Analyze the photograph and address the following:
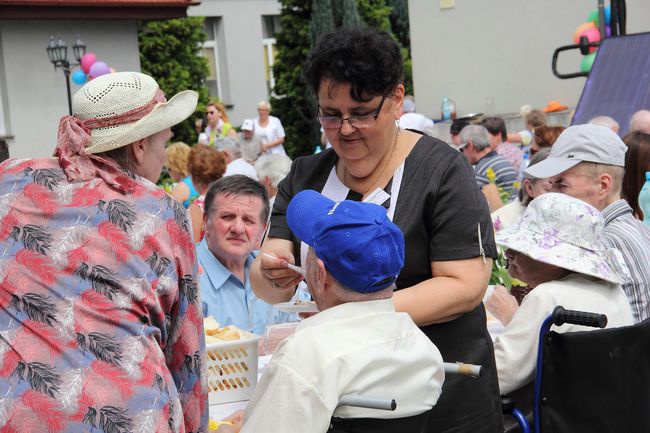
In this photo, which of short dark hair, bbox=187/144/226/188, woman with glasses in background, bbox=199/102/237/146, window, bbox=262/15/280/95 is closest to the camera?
short dark hair, bbox=187/144/226/188

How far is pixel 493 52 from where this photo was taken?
706 inches

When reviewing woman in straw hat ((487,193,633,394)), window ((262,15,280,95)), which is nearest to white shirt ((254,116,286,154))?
window ((262,15,280,95))

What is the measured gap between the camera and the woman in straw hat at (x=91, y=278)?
2.25m

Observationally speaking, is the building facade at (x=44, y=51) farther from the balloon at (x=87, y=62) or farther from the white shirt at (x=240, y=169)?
the white shirt at (x=240, y=169)

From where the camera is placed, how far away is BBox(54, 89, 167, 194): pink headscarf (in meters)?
2.38

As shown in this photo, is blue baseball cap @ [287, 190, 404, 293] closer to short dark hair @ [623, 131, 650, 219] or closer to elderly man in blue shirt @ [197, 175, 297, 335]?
elderly man in blue shirt @ [197, 175, 297, 335]

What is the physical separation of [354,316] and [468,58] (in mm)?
16651

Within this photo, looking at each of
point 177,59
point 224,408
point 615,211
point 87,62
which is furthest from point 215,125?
point 224,408

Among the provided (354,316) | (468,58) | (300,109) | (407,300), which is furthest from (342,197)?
(300,109)

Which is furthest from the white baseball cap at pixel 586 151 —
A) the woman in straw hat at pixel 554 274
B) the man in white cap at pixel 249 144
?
the man in white cap at pixel 249 144

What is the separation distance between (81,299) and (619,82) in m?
7.40

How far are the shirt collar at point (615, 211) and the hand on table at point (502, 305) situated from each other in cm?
54

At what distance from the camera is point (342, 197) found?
2836mm

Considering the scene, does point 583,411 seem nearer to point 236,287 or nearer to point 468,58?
point 236,287
